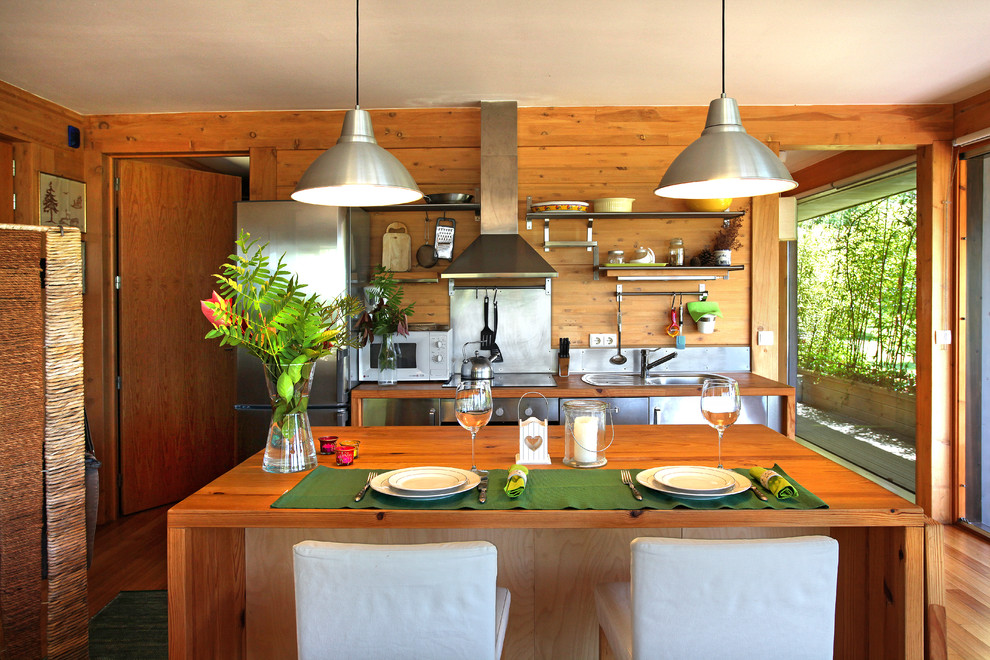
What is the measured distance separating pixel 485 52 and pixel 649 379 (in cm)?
212

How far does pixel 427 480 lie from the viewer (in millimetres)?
1581

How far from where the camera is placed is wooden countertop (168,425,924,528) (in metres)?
1.41

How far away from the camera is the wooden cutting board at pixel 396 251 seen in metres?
3.92

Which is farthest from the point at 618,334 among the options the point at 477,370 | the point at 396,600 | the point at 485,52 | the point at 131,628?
the point at 396,600

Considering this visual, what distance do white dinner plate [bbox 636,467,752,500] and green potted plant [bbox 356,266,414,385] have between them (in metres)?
2.26

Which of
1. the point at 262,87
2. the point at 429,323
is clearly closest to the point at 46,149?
the point at 262,87

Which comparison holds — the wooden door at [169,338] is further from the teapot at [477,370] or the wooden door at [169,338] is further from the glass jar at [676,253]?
the glass jar at [676,253]

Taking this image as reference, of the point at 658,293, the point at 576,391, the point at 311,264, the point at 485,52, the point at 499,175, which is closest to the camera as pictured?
the point at 485,52

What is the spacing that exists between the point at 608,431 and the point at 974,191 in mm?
3179

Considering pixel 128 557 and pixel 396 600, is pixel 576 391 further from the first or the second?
pixel 128 557

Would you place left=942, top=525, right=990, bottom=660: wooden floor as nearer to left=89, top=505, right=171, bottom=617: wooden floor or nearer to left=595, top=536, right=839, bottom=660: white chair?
left=595, top=536, right=839, bottom=660: white chair

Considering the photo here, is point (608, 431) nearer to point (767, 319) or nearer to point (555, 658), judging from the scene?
point (555, 658)

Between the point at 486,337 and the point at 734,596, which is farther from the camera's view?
the point at 486,337

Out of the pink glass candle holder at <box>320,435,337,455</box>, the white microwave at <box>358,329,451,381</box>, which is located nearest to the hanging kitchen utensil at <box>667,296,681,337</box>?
the white microwave at <box>358,329,451,381</box>
